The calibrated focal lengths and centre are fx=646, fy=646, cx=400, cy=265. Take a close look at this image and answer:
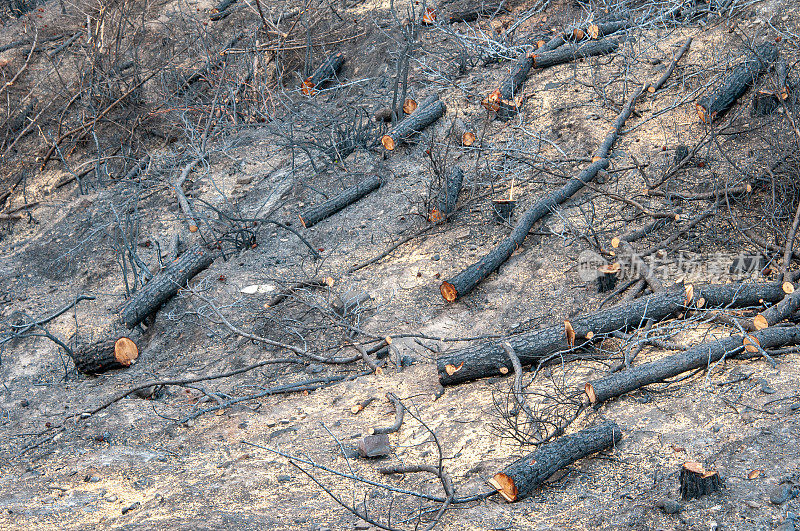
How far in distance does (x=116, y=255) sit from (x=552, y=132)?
194 inches

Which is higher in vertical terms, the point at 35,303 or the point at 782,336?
the point at 782,336

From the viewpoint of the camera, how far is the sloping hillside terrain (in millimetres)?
3295

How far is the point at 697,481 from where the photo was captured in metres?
2.68

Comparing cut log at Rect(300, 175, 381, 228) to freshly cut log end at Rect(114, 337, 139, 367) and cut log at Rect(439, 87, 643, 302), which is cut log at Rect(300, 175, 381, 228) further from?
freshly cut log end at Rect(114, 337, 139, 367)

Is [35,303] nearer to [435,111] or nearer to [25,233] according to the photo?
[25,233]

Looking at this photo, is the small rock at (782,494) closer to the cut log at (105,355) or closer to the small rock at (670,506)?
the small rock at (670,506)

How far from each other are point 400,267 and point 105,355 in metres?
2.62

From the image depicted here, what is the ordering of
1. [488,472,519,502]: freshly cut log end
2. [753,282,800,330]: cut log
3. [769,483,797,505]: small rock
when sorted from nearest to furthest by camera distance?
[769,483,797,505]: small rock, [488,472,519,502]: freshly cut log end, [753,282,800,330]: cut log

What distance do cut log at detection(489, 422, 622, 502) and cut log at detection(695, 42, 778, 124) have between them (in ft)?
12.9

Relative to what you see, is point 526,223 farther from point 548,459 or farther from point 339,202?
point 548,459

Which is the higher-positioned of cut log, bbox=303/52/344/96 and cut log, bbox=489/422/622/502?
cut log, bbox=303/52/344/96

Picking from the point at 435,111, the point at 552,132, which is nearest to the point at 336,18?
the point at 435,111

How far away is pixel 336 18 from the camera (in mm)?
9719

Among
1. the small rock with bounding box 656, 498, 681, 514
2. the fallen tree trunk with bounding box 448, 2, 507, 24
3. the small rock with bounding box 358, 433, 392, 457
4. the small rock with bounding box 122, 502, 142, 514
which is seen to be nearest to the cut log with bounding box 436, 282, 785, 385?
the small rock with bounding box 358, 433, 392, 457
